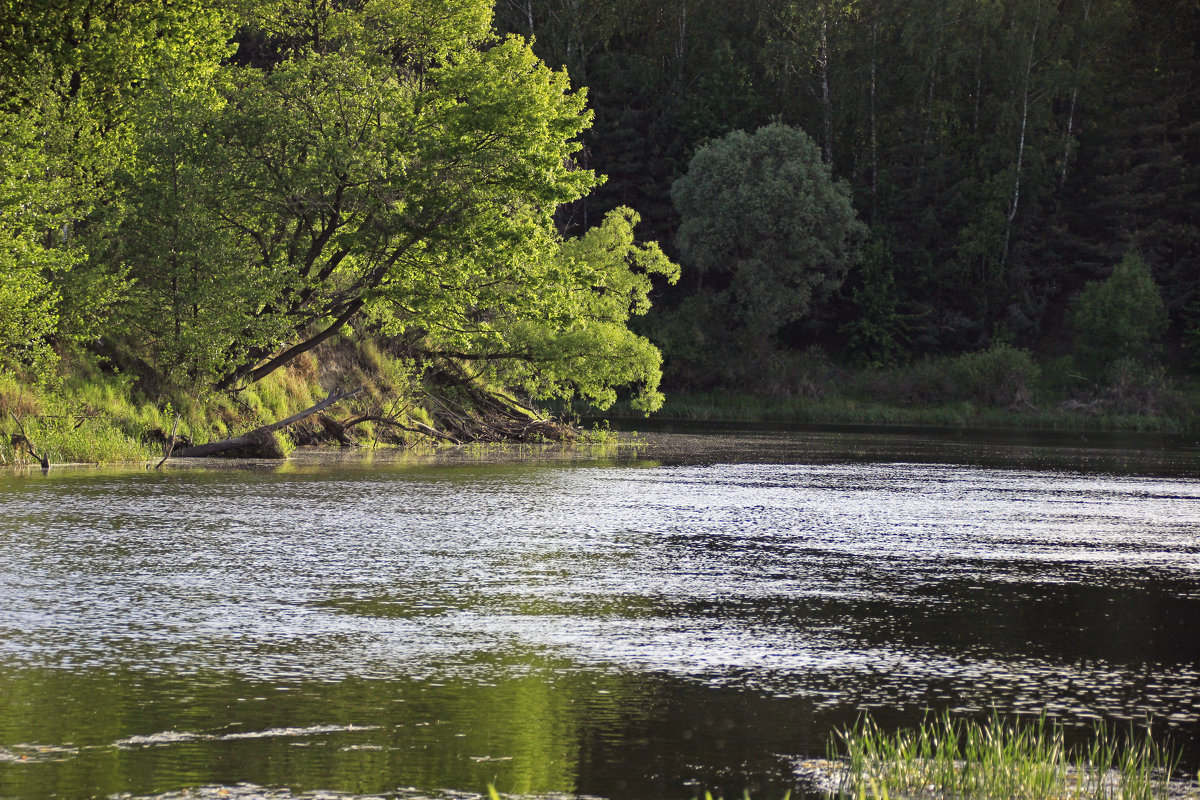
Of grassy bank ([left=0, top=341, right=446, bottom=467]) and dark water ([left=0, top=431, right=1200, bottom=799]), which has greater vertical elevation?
grassy bank ([left=0, top=341, right=446, bottom=467])

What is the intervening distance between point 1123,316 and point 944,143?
18.5 meters

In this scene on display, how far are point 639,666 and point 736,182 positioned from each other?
2731 inches

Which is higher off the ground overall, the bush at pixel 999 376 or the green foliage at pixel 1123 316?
the green foliage at pixel 1123 316

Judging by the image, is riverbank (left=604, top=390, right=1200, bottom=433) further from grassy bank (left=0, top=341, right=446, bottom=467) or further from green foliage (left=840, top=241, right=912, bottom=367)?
grassy bank (left=0, top=341, right=446, bottom=467)

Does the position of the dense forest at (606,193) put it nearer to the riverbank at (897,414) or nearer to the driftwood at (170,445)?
the riverbank at (897,414)

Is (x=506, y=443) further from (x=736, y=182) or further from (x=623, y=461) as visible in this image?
(x=736, y=182)

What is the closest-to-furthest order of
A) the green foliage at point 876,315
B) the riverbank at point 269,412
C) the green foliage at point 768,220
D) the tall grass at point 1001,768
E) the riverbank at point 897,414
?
1. the tall grass at point 1001,768
2. the riverbank at point 269,412
3. the riverbank at point 897,414
4. the green foliage at point 768,220
5. the green foliage at point 876,315

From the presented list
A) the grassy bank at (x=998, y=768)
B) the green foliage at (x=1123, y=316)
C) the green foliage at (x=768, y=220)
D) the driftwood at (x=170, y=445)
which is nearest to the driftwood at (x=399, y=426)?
the driftwood at (x=170, y=445)

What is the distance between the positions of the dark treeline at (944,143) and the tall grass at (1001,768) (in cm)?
7062

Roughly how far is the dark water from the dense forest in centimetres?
1038

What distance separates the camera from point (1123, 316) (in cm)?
7362

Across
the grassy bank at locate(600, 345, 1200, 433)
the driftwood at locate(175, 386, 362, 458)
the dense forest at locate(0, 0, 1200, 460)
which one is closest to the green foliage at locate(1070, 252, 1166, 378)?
the dense forest at locate(0, 0, 1200, 460)

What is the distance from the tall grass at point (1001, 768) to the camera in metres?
7.41

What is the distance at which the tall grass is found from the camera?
7.41m
